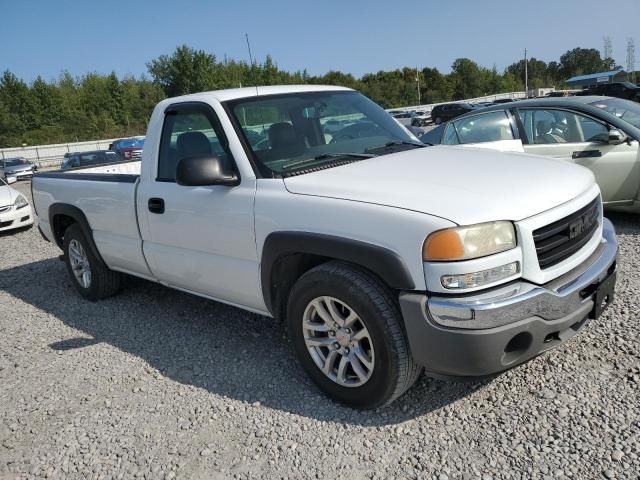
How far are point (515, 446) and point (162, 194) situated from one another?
112 inches

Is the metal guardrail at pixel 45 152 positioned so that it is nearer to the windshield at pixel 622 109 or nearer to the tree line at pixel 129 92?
the tree line at pixel 129 92

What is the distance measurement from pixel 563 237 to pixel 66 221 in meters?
4.94

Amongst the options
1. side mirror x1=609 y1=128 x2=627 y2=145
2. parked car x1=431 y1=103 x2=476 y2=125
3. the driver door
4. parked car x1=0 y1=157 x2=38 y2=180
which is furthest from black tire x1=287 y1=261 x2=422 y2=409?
parked car x1=431 y1=103 x2=476 y2=125

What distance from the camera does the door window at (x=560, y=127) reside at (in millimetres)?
6195

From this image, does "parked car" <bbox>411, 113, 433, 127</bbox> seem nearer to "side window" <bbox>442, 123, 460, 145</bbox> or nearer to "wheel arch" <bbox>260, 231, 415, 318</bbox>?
"side window" <bbox>442, 123, 460, 145</bbox>

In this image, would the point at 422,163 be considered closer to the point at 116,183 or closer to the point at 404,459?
the point at 404,459

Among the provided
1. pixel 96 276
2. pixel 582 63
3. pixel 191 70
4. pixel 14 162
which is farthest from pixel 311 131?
pixel 582 63

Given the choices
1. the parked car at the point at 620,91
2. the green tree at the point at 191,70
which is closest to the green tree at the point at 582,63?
the green tree at the point at 191,70

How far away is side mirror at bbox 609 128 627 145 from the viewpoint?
5891mm

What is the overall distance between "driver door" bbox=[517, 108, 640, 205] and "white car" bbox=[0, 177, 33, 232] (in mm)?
9102

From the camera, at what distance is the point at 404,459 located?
8.73 ft

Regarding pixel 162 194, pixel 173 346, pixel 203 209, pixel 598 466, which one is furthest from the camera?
pixel 173 346

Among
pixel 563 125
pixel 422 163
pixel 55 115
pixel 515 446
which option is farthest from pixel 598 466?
pixel 55 115

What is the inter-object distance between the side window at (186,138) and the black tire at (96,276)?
1.61 m
